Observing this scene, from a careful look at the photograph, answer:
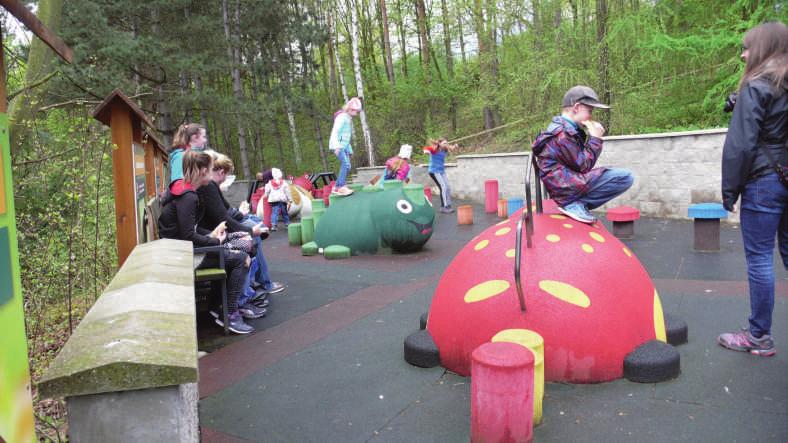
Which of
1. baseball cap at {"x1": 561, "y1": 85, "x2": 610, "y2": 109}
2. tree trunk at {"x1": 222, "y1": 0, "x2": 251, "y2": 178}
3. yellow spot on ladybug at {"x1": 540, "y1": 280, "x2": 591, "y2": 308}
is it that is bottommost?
yellow spot on ladybug at {"x1": 540, "y1": 280, "x2": 591, "y2": 308}

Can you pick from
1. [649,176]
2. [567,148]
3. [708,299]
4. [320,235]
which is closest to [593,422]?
[567,148]

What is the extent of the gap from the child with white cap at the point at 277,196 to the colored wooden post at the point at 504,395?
466 inches

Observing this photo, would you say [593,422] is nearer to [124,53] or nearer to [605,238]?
[605,238]

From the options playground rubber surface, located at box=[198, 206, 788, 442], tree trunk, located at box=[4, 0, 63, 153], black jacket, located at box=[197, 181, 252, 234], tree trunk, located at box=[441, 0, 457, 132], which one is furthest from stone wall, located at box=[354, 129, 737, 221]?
tree trunk, located at box=[441, 0, 457, 132]

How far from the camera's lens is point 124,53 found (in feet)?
51.2

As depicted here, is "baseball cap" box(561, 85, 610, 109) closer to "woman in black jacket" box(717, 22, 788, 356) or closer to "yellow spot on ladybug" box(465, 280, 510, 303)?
"woman in black jacket" box(717, 22, 788, 356)

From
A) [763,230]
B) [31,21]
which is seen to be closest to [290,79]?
[763,230]

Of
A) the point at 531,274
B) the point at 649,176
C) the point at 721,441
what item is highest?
the point at 649,176

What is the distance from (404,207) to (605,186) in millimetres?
5010

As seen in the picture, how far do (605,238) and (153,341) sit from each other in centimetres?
312

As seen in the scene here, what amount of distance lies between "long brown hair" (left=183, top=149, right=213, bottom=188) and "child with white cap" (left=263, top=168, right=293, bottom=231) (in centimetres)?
900

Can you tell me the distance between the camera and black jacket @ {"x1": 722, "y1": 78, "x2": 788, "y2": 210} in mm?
3611

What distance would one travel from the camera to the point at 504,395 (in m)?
2.90

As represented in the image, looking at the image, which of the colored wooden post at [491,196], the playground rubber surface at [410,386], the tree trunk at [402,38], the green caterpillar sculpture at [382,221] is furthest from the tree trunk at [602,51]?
the tree trunk at [402,38]
